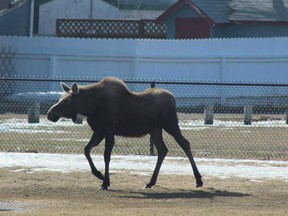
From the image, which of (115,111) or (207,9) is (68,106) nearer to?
(115,111)

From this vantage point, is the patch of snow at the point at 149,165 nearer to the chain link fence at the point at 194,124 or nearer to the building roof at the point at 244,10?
the chain link fence at the point at 194,124

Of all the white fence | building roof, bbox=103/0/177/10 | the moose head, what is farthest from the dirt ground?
building roof, bbox=103/0/177/10

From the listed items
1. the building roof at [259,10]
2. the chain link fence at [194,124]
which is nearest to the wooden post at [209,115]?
the chain link fence at [194,124]

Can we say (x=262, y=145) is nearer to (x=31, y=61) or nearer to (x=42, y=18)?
(x=31, y=61)

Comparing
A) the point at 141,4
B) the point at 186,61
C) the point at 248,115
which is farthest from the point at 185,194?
→ the point at 141,4

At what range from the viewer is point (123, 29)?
43.7m

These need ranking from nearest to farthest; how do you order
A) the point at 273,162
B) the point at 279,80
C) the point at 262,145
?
the point at 273,162 < the point at 262,145 < the point at 279,80

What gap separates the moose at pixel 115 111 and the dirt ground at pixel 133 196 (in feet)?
1.56

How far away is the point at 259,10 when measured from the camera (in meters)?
44.2

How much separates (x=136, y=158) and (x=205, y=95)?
14.7m

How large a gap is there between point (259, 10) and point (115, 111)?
2845 centimetres

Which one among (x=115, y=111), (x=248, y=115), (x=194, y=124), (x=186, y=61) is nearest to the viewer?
(x=115, y=111)

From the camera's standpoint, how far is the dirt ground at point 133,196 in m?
13.8

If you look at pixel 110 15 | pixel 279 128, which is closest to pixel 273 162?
pixel 279 128
